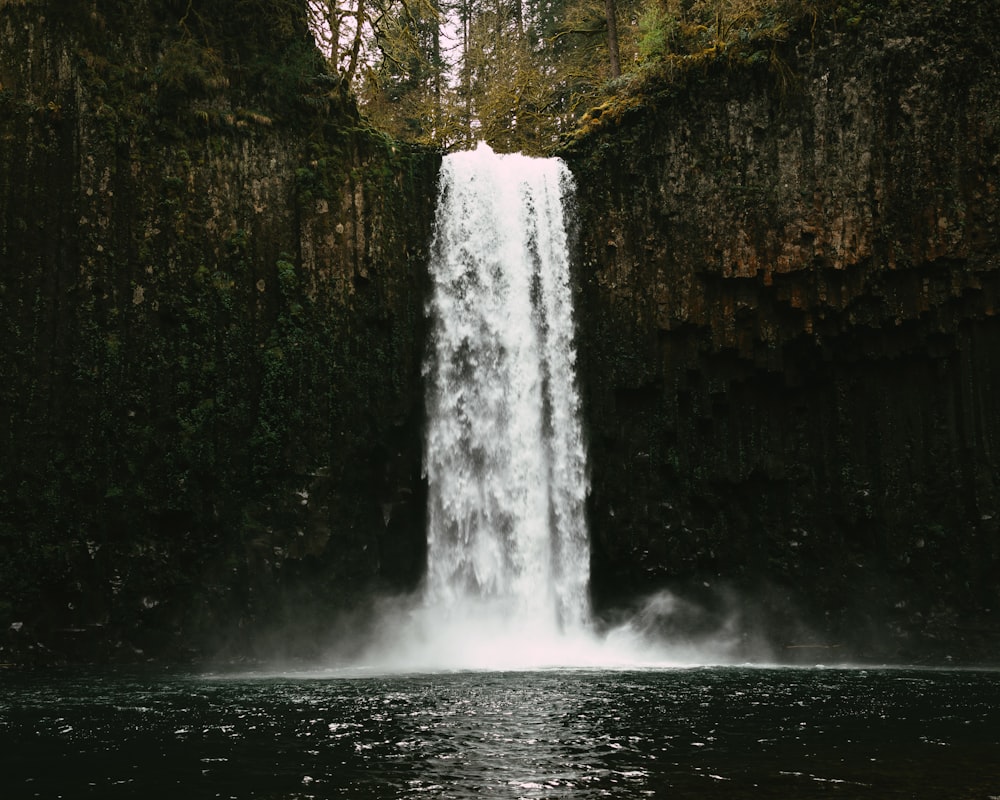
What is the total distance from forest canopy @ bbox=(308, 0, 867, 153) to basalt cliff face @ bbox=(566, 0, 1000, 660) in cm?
66

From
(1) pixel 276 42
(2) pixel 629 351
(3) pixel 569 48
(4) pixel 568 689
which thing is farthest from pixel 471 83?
(4) pixel 568 689

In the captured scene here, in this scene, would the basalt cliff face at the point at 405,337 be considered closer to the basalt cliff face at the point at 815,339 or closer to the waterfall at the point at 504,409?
the basalt cliff face at the point at 815,339

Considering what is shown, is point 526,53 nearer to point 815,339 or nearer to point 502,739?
point 815,339

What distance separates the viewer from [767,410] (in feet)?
64.3

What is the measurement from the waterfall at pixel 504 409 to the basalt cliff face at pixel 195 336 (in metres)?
0.63

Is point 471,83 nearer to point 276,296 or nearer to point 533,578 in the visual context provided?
point 276,296

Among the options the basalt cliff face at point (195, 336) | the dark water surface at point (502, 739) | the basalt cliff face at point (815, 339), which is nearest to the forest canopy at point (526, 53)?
the basalt cliff face at point (815, 339)

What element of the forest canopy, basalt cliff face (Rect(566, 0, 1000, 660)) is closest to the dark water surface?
basalt cliff face (Rect(566, 0, 1000, 660))

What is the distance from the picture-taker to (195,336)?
58.1 ft

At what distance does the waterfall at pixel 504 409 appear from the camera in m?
19.0

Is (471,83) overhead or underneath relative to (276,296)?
overhead

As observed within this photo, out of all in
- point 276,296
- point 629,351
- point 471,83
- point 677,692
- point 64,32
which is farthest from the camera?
point 471,83

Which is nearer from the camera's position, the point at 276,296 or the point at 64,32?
the point at 64,32

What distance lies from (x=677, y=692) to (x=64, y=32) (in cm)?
1550
